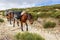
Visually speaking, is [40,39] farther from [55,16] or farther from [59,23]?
[55,16]

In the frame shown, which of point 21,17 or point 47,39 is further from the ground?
point 21,17

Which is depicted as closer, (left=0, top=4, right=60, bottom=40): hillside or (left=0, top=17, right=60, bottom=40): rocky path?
(left=0, top=17, right=60, bottom=40): rocky path

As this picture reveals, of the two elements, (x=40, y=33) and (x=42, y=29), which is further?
(x=42, y=29)

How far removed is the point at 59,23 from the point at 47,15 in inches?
248

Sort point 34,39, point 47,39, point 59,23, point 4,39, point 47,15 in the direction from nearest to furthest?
point 34,39 < point 4,39 < point 47,39 < point 59,23 < point 47,15

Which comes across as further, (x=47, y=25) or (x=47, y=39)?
(x=47, y=25)

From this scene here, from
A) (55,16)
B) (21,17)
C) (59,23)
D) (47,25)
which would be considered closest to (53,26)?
(47,25)

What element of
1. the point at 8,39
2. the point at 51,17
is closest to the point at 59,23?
the point at 51,17

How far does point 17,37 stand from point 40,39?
1.48 m

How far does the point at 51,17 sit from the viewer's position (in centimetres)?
2981

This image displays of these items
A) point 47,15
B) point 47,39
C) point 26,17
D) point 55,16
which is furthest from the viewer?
point 47,15

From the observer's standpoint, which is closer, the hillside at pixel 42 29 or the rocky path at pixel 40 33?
the rocky path at pixel 40 33

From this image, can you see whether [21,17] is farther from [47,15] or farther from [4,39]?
[47,15]

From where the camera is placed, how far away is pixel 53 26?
22.4 meters
